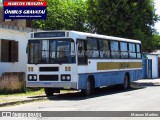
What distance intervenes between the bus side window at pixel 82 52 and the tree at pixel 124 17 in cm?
1266

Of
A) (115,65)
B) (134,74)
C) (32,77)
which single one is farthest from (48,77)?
(134,74)

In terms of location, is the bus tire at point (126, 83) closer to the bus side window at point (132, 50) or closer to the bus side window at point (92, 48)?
the bus side window at point (132, 50)

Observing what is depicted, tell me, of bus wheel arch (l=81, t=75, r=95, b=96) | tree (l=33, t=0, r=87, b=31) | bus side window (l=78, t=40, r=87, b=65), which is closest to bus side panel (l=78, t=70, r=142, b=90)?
bus wheel arch (l=81, t=75, r=95, b=96)

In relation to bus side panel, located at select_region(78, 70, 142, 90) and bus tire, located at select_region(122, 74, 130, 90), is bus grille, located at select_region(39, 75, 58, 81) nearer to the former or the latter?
bus side panel, located at select_region(78, 70, 142, 90)

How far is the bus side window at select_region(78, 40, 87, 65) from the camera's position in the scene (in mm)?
18844

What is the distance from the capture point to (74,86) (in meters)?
18.3

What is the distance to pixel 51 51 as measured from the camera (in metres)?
18.8

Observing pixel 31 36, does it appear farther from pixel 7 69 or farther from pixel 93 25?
pixel 93 25

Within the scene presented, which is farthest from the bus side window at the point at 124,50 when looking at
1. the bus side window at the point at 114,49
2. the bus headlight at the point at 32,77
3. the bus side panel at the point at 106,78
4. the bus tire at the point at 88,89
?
the bus headlight at the point at 32,77

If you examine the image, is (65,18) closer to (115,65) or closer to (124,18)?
(124,18)

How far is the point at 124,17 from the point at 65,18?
1303cm

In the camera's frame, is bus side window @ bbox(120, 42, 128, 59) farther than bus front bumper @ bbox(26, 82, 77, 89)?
Yes

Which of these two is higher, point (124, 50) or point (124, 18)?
Answer: point (124, 18)

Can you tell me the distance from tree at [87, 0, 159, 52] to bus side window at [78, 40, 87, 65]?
12.7 m
